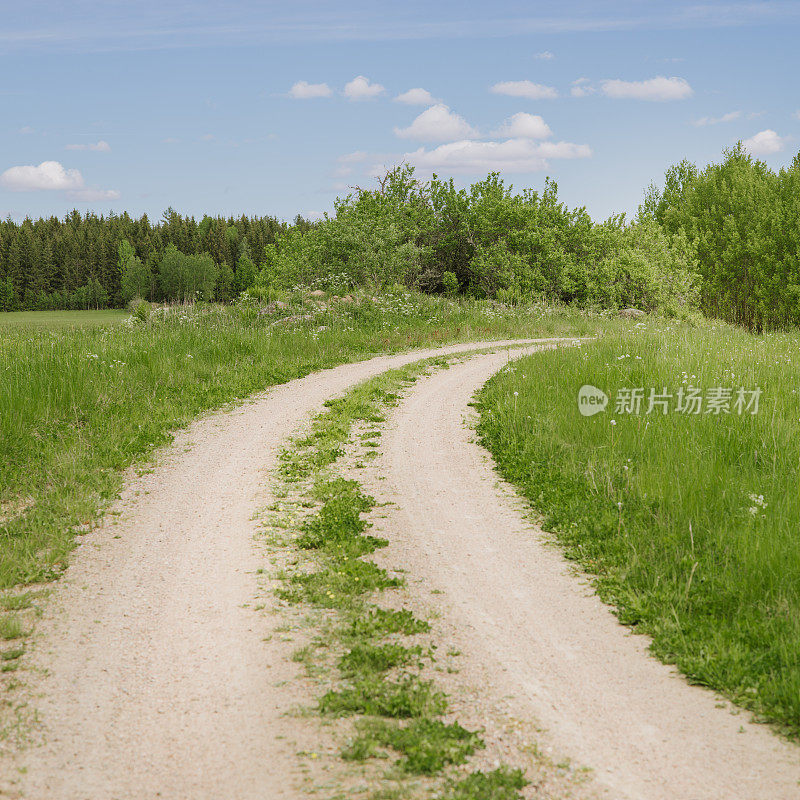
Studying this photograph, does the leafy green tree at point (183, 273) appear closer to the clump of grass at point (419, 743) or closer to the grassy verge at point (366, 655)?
the grassy verge at point (366, 655)

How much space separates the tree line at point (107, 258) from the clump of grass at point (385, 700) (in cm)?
11102

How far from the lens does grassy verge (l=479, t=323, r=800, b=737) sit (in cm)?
522

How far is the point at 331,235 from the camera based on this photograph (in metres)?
34.4

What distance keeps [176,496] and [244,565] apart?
2.43 m

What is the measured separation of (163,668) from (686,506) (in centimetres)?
536

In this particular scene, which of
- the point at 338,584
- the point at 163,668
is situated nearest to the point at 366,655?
the point at 338,584

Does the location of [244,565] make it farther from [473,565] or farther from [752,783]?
[752,783]

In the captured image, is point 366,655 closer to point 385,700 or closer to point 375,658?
point 375,658

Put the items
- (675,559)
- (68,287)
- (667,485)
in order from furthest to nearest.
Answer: (68,287) → (667,485) → (675,559)

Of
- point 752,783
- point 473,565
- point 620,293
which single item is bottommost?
point 752,783

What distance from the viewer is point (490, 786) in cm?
376

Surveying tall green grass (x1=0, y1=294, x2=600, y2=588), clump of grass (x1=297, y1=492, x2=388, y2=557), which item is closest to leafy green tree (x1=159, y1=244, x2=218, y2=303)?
tall green grass (x1=0, y1=294, x2=600, y2=588)

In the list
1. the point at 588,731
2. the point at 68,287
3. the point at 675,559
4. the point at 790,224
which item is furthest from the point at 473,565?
the point at 68,287

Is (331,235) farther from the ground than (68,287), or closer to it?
closer to it
